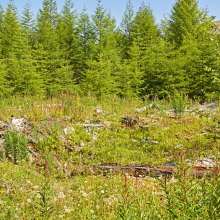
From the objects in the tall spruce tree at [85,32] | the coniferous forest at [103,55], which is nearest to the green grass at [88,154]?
the coniferous forest at [103,55]

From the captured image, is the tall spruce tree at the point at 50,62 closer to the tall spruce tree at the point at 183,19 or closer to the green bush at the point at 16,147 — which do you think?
the tall spruce tree at the point at 183,19

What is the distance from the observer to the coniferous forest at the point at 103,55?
56.7 feet

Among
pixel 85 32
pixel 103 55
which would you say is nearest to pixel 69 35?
pixel 85 32

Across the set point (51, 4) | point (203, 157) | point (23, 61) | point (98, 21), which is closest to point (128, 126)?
point (203, 157)

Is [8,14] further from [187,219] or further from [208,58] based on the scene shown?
[187,219]

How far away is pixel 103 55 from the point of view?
22.1m

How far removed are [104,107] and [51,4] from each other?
81.9 ft

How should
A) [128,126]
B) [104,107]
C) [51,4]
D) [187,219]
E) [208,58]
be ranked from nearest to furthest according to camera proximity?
[187,219], [128,126], [104,107], [208,58], [51,4]

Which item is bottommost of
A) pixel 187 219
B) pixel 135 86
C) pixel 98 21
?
pixel 187 219

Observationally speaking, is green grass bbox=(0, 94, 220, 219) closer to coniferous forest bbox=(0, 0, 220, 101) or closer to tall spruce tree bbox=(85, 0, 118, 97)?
coniferous forest bbox=(0, 0, 220, 101)

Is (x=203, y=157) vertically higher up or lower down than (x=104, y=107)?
lower down

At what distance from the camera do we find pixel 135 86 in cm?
2147

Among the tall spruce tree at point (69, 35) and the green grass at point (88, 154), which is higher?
the tall spruce tree at point (69, 35)

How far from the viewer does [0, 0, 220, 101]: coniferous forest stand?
17.3 meters
